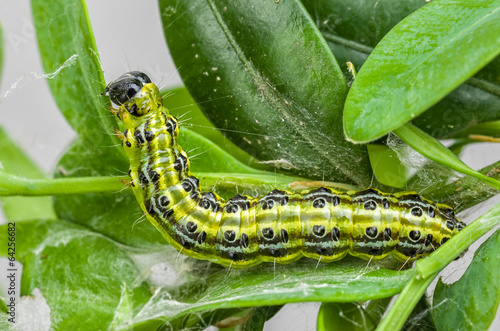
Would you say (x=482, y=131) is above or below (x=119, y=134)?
below

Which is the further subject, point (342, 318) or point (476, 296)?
point (342, 318)

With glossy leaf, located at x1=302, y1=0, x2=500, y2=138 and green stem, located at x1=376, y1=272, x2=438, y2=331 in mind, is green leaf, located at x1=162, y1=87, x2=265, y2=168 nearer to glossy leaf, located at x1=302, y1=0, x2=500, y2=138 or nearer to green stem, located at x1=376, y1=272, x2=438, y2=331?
glossy leaf, located at x1=302, y1=0, x2=500, y2=138

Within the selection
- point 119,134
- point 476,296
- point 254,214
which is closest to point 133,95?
point 119,134

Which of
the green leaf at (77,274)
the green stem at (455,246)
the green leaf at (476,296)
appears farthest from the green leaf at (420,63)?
the green leaf at (77,274)

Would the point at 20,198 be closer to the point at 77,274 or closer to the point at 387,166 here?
the point at 77,274

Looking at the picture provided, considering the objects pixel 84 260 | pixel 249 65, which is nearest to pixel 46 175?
pixel 84 260

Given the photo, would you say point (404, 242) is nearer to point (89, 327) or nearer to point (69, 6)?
point (89, 327)

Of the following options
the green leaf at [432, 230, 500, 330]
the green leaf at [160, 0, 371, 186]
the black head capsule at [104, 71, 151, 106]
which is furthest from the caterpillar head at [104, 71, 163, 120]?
the green leaf at [432, 230, 500, 330]

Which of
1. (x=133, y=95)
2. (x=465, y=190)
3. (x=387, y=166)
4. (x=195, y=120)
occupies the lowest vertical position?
(x=465, y=190)
